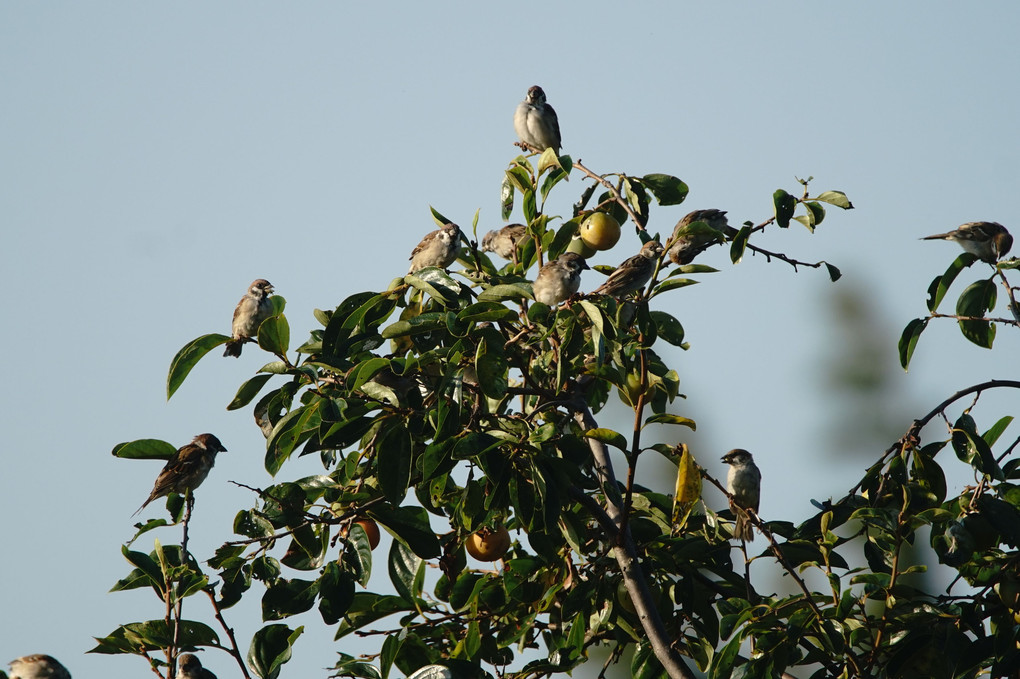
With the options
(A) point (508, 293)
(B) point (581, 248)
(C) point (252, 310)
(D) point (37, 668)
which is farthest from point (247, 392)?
(C) point (252, 310)

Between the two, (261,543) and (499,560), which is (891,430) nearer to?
(499,560)

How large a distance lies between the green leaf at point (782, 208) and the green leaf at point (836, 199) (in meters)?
0.15

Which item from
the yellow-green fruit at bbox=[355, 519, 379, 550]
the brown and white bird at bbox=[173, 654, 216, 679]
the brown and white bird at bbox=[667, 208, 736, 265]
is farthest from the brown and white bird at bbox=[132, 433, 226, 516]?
the brown and white bird at bbox=[667, 208, 736, 265]

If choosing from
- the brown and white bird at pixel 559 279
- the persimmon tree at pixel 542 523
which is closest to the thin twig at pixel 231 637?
the persimmon tree at pixel 542 523

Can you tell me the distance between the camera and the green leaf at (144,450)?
3.83m

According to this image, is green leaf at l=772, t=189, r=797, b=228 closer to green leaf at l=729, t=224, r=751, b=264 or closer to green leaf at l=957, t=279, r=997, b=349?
green leaf at l=729, t=224, r=751, b=264

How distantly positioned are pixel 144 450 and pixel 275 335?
2.12 feet

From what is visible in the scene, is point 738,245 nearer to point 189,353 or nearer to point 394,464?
point 394,464

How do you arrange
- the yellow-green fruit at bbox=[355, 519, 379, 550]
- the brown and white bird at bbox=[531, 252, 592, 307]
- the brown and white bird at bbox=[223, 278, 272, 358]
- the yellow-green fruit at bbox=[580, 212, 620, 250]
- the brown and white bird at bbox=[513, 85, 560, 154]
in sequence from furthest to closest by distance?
the brown and white bird at bbox=[513, 85, 560, 154] < the brown and white bird at bbox=[223, 278, 272, 358] < the yellow-green fruit at bbox=[580, 212, 620, 250] < the brown and white bird at bbox=[531, 252, 592, 307] < the yellow-green fruit at bbox=[355, 519, 379, 550]

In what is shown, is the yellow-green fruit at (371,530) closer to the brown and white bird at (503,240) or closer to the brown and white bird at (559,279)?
the brown and white bird at (559,279)

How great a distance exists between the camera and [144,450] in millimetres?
3854

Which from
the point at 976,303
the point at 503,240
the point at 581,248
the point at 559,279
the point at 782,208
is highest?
the point at 503,240

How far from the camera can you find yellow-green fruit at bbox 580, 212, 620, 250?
4.97 m

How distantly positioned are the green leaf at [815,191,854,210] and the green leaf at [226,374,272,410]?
220 cm
